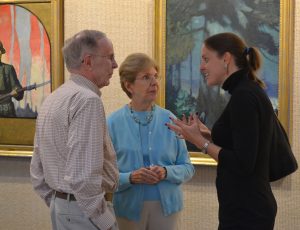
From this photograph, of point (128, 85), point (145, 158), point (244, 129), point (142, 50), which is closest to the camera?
point (244, 129)

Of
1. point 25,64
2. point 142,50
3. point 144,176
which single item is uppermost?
point 142,50

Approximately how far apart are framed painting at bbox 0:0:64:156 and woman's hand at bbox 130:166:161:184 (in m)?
1.44

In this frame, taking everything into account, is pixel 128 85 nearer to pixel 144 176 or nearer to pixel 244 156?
pixel 144 176

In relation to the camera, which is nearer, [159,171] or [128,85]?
[159,171]

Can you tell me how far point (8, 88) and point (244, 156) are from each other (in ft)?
7.78

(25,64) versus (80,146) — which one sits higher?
(25,64)

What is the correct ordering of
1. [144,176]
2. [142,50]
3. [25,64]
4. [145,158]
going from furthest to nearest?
[25,64] → [142,50] → [145,158] → [144,176]

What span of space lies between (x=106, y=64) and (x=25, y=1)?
72.2 inches

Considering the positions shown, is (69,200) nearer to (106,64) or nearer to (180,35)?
(106,64)

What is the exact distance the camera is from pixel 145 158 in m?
2.54

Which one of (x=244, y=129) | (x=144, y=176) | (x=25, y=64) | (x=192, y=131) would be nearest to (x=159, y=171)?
(x=144, y=176)

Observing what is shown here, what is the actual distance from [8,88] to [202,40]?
153 centimetres

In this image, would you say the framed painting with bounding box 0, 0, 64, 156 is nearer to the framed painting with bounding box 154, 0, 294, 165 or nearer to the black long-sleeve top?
the framed painting with bounding box 154, 0, 294, 165

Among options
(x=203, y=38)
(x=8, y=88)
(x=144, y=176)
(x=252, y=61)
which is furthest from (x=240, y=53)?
(x=8, y=88)
